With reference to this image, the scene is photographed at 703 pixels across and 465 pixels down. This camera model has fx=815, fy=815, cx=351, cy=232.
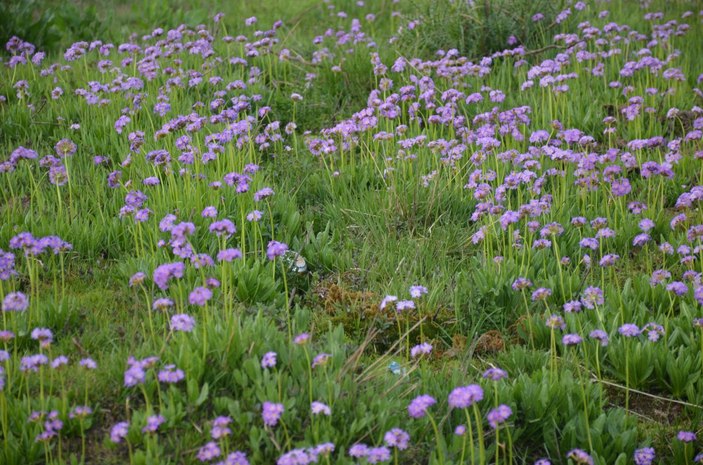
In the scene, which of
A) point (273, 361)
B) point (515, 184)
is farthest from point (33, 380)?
point (515, 184)

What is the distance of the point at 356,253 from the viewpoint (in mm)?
4426

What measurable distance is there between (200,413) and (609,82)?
181 inches

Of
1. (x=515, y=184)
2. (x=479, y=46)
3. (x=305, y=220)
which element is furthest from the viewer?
(x=479, y=46)

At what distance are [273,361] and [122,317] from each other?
1.02m

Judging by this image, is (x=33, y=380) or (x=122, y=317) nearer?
(x=33, y=380)

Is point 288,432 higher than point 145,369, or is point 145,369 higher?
point 145,369

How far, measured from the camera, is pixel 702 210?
434cm

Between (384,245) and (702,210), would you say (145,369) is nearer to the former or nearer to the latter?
Result: (384,245)

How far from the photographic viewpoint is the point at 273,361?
2.95 m

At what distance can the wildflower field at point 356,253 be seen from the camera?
115 inches

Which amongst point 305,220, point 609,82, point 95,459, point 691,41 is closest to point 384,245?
point 305,220

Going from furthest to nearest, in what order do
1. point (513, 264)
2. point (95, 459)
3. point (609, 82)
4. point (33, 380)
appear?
point (609, 82) → point (513, 264) → point (33, 380) → point (95, 459)

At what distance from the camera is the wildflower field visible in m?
2.93

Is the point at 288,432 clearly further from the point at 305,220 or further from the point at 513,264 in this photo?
the point at 305,220
